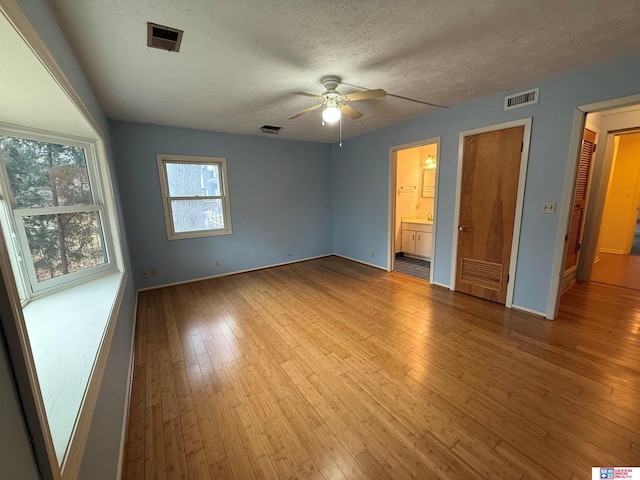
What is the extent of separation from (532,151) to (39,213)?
177 inches

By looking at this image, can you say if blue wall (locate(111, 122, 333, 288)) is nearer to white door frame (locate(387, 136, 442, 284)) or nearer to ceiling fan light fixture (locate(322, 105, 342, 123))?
white door frame (locate(387, 136, 442, 284))

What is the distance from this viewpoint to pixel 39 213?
181cm

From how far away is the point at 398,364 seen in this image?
7.13 feet

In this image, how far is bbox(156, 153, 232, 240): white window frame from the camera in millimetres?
3891

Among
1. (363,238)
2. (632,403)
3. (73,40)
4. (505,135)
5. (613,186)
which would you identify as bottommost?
(632,403)

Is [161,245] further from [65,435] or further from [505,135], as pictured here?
[505,135]

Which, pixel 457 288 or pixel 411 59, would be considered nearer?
pixel 411 59

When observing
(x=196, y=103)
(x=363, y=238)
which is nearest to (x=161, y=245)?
(x=196, y=103)

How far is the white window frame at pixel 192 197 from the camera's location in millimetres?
3891

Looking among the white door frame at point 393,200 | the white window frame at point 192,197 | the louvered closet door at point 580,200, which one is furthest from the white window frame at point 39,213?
the louvered closet door at point 580,200

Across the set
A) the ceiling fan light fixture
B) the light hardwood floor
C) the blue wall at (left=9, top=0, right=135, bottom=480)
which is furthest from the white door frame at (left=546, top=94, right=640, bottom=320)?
the blue wall at (left=9, top=0, right=135, bottom=480)

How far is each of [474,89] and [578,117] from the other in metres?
0.98

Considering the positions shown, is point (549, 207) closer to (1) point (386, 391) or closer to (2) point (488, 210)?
(2) point (488, 210)

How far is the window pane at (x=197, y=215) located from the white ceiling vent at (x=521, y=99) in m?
4.27
